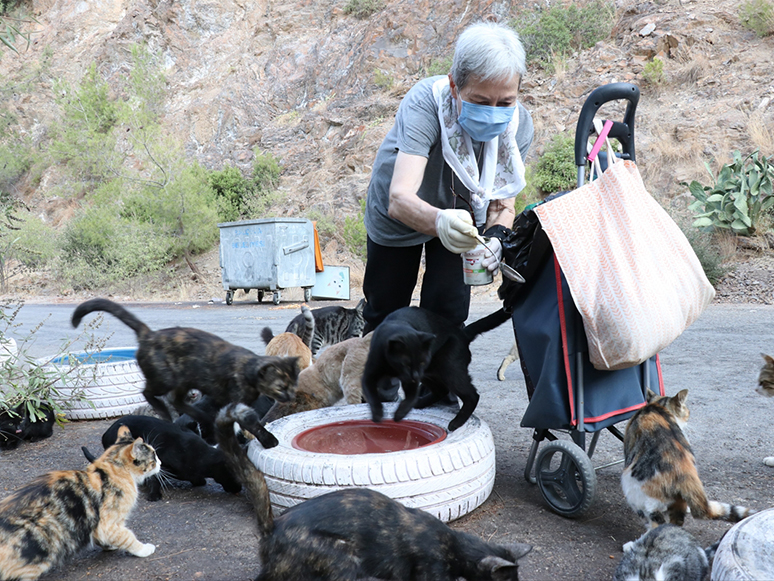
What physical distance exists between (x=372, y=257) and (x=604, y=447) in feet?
6.29

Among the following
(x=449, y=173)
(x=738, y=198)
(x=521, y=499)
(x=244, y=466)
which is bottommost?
(x=521, y=499)

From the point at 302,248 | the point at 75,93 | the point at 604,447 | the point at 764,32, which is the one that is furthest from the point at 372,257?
the point at 75,93

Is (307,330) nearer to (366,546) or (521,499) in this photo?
(521,499)

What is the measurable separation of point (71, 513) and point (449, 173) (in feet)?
8.19

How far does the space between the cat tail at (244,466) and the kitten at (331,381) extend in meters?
1.80

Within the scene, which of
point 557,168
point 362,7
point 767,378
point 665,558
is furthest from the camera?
point 362,7

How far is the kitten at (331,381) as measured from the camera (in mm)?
4293

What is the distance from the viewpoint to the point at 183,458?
3.29 metres

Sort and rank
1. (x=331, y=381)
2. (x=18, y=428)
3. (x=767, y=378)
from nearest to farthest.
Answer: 1. (x=767, y=378)
2. (x=18, y=428)
3. (x=331, y=381)

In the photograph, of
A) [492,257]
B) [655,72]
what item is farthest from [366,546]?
[655,72]

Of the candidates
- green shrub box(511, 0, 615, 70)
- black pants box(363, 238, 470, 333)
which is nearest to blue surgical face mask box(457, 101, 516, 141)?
black pants box(363, 238, 470, 333)

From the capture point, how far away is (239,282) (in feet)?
51.2

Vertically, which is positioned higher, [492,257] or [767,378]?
[492,257]

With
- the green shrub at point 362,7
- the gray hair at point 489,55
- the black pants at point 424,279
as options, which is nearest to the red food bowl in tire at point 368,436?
the black pants at point 424,279
